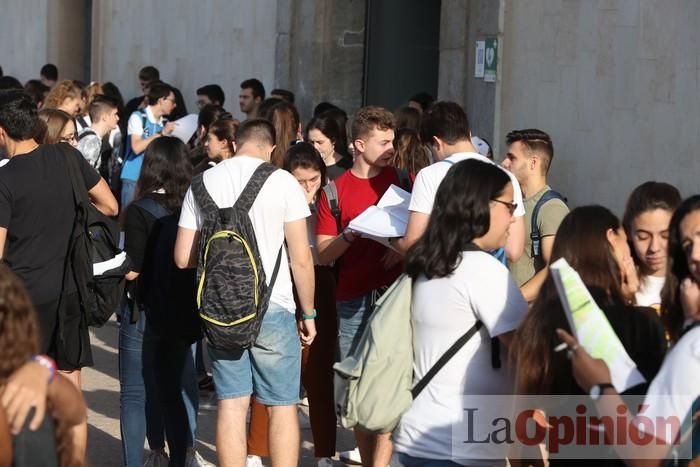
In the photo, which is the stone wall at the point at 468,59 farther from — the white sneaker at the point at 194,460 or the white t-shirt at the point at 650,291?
the white t-shirt at the point at 650,291

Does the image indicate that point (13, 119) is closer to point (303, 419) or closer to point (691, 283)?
point (303, 419)

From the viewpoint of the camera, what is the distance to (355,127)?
6816 mm

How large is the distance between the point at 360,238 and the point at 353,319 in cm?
42

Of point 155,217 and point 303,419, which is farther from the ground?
point 155,217

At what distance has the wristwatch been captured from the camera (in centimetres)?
351

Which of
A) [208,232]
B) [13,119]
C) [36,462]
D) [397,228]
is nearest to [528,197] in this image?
[397,228]

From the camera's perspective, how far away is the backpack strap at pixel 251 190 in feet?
18.6

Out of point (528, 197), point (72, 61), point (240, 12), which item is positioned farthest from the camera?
point (72, 61)

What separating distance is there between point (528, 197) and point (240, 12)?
9.63 meters

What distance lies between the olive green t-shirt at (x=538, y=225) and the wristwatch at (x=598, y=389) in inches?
110

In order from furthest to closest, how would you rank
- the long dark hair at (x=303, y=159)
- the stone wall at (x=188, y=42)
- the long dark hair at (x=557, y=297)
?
the stone wall at (x=188, y=42), the long dark hair at (x=303, y=159), the long dark hair at (x=557, y=297)

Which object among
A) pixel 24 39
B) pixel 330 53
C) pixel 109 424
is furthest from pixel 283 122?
pixel 24 39

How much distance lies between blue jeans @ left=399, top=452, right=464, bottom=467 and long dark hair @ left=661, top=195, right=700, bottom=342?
866 mm

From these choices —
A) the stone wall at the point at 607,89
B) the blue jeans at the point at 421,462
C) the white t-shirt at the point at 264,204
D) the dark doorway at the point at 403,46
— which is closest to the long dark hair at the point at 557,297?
the blue jeans at the point at 421,462
